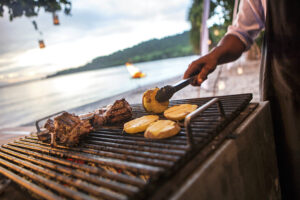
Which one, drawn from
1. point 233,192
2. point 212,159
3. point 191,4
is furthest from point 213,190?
A: point 191,4

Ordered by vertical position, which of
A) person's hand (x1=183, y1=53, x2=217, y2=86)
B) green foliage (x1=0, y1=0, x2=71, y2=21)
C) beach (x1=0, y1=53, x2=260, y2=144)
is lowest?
beach (x1=0, y1=53, x2=260, y2=144)

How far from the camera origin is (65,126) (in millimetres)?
2449

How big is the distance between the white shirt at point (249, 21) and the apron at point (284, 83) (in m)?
0.38

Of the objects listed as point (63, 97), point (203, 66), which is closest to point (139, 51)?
point (203, 66)

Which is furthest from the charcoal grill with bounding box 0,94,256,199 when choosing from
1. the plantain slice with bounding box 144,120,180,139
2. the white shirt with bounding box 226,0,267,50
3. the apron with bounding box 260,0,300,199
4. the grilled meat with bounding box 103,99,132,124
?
the white shirt with bounding box 226,0,267,50

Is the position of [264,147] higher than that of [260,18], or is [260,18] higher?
[260,18]

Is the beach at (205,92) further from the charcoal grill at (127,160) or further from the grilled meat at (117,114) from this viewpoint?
the charcoal grill at (127,160)

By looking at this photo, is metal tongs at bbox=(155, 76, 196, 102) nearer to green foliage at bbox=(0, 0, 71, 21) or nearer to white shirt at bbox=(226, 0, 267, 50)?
white shirt at bbox=(226, 0, 267, 50)

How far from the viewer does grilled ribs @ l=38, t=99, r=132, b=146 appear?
2.32 meters

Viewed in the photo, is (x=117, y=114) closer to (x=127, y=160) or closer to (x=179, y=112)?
(x=179, y=112)

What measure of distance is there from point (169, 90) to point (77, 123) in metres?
1.33

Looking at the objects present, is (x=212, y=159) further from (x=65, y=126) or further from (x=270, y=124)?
(x=65, y=126)

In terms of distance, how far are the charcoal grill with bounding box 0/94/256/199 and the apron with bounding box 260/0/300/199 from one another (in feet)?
1.27

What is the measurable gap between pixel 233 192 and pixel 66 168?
5.08 ft
